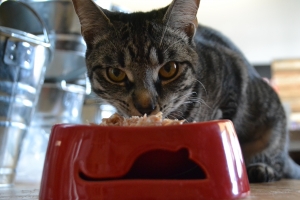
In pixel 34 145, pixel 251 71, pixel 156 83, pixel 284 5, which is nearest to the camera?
pixel 156 83

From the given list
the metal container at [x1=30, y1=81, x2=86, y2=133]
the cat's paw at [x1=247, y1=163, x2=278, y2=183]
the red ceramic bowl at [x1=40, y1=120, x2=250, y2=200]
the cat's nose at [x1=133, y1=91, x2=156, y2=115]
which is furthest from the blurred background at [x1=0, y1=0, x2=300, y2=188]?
the cat's paw at [x1=247, y1=163, x2=278, y2=183]

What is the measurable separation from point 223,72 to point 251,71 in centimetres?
22

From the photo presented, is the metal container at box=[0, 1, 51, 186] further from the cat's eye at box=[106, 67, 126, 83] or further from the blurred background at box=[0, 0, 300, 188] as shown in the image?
the cat's eye at box=[106, 67, 126, 83]

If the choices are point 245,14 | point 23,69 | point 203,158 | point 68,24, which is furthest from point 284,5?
point 203,158

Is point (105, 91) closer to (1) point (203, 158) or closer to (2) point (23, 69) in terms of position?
(2) point (23, 69)

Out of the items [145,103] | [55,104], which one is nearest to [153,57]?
[145,103]

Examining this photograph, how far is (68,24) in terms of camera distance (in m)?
1.49

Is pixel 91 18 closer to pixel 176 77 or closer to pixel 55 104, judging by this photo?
pixel 176 77

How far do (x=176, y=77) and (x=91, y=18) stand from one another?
28 centimetres

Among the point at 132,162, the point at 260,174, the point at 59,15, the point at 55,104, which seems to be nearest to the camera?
the point at 132,162

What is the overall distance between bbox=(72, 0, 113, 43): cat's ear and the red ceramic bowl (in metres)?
0.44

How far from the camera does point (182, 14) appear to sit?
104cm

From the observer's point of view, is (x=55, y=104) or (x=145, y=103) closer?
(x=145, y=103)

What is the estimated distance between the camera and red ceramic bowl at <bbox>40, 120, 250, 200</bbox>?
0.63 metres
